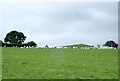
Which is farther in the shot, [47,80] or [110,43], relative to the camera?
[110,43]

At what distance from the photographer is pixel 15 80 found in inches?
720

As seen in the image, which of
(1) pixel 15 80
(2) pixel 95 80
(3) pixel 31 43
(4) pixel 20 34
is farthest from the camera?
(4) pixel 20 34

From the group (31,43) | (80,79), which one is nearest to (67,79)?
(80,79)

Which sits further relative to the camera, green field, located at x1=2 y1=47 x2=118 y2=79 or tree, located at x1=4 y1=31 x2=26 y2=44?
tree, located at x1=4 y1=31 x2=26 y2=44

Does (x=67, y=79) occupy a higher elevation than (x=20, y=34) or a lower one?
lower

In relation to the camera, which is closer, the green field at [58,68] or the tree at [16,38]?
the green field at [58,68]

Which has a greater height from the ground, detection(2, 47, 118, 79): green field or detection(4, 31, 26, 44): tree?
detection(4, 31, 26, 44): tree

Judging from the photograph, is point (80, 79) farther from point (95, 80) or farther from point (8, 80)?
point (8, 80)

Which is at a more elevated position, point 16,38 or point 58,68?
point 16,38

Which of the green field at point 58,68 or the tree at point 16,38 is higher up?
the tree at point 16,38

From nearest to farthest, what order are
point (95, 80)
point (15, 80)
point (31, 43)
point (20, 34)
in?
point (15, 80)
point (95, 80)
point (31, 43)
point (20, 34)

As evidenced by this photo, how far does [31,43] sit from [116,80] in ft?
386

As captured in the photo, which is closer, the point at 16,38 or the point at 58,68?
the point at 58,68

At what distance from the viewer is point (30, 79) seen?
63.2ft
